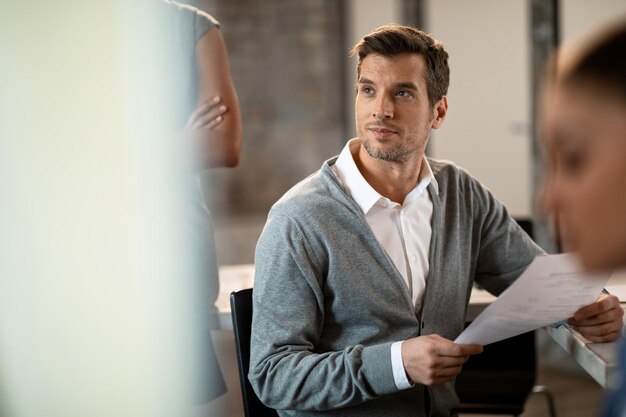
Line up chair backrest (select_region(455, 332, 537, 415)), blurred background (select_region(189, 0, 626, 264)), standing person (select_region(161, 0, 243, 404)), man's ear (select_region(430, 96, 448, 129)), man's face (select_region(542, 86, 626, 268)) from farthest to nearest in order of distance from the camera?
1. blurred background (select_region(189, 0, 626, 264))
2. chair backrest (select_region(455, 332, 537, 415))
3. standing person (select_region(161, 0, 243, 404))
4. man's ear (select_region(430, 96, 448, 129))
5. man's face (select_region(542, 86, 626, 268))

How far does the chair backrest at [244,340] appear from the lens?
4.93 feet

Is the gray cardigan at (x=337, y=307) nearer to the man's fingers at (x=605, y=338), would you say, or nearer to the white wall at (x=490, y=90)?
the man's fingers at (x=605, y=338)

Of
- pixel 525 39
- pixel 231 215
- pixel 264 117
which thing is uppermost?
pixel 525 39

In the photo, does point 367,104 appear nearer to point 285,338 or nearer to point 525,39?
point 285,338

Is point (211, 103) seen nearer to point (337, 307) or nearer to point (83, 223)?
point (83, 223)

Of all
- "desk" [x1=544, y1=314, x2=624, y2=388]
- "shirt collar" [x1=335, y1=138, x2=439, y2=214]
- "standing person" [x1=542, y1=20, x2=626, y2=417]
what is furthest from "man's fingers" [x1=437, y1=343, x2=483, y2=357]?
"standing person" [x1=542, y1=20, x2=626, y2=417]

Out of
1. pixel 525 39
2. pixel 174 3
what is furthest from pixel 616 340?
pixel 525 39

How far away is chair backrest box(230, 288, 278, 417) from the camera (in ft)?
4.93

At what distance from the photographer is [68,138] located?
1553 mm

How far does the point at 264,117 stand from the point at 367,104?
15.0ft

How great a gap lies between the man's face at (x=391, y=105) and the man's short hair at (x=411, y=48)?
0.4 inches

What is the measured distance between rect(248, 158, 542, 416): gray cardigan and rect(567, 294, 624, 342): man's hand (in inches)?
8.8

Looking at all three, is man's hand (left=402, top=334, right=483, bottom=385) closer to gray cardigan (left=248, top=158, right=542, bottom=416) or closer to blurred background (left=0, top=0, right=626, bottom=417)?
gray cardigan (left=248, top=158, right=542, bottom=416)

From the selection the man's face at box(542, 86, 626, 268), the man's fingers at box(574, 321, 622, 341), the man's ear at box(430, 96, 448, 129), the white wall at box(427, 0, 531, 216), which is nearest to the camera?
Answer: the man's face at box(542, 86, 626, 268)
